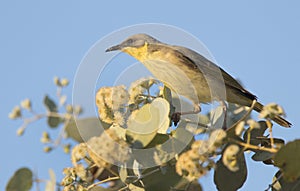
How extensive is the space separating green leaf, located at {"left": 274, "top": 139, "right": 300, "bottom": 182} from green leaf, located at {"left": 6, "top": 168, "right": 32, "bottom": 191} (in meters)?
0.89

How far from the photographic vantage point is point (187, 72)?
3.89 metres

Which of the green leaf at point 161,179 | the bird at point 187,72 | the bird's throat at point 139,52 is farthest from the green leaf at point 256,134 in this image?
the bird's throat at point 139,52

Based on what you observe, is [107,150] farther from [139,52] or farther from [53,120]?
[139,52]

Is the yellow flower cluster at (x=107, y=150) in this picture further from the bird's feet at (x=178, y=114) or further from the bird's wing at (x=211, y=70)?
the bird's wing at (x=211, y=70)

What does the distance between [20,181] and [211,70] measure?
6.43 feet

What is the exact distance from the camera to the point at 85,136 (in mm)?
2506

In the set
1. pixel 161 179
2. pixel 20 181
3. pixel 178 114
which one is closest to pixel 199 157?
pixel 161 179

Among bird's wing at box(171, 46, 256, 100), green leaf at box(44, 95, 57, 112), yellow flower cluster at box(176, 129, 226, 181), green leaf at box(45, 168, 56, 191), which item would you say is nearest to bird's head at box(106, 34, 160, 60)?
bird's wing at box(171, 46, 256, 100)

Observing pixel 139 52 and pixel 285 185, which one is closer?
pixel 285 185

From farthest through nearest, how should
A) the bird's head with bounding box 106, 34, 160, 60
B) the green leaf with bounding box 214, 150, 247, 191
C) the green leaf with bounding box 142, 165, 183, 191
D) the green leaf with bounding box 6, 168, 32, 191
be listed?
the bird's head with bounding box 106, 34, 160, 60, the green leaf with bounding box 214, 150, 247, 191, the green leaf with bounding box 142, 165, 183, 191, the green leaf with bounding box 6, 168, 32, 191

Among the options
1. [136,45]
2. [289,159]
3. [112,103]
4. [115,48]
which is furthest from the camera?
[136,45]

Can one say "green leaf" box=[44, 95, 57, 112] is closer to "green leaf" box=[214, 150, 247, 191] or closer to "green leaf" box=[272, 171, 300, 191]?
"green leaf" box=[214, 150, 247, 191]

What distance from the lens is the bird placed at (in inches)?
140

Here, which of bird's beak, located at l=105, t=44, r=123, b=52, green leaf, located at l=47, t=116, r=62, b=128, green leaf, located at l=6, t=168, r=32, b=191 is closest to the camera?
green leaf, located at l=6, t=168, r=32, b=191
